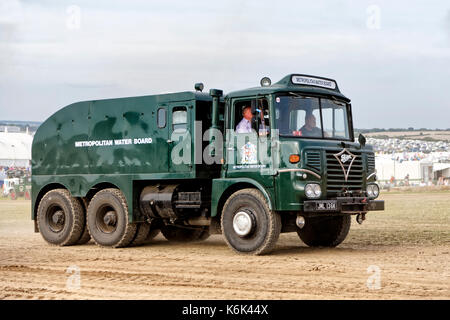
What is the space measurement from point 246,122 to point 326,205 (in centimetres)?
222

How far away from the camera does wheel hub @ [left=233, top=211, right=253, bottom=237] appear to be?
511 inches

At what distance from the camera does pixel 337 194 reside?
13.0m

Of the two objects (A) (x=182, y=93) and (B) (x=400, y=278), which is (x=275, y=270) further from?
(A) (x=182, y=93)

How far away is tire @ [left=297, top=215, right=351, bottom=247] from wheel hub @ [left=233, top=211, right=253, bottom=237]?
1.80 meters

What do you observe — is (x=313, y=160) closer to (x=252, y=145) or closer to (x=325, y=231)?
(x=252, y=145)

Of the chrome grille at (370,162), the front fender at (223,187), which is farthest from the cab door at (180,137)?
the chrome grille at (370,162)

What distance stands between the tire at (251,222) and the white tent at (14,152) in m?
81.4

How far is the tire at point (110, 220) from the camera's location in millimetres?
15172

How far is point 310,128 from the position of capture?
43.1 feet

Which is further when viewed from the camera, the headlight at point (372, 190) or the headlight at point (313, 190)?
the headlight at point (372, 190)

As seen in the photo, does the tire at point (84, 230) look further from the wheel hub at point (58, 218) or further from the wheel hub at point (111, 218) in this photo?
the wheel hub at point (111, 218)

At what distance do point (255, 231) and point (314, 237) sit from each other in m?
2.34

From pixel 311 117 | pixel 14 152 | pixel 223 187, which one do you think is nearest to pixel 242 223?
pixel 223 187
